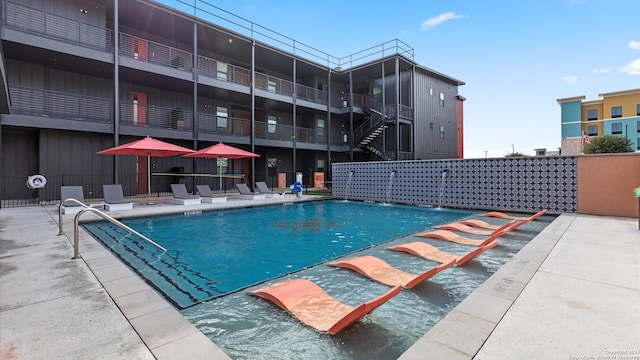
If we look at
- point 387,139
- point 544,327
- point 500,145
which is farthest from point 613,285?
point 500,145

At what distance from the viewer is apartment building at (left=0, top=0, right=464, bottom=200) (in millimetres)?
12203

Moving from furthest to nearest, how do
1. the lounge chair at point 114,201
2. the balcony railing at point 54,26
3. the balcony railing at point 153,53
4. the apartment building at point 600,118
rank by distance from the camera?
the apartment building at point 600,118, the balcony railing at point 153,53, the balcony railing at point 54,26, the lounge chair at point 114,201

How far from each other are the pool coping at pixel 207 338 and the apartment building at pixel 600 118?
44418mm

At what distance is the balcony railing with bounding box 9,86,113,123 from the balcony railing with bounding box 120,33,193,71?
2934mm

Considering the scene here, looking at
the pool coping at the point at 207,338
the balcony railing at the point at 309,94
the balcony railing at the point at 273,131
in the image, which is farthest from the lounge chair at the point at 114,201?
the balcony railing at the point at 309,94

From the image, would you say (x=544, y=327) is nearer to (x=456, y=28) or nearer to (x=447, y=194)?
(x=447, y=194)

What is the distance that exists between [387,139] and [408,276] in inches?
790

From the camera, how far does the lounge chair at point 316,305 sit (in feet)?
8.40

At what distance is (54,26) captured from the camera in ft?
41.4

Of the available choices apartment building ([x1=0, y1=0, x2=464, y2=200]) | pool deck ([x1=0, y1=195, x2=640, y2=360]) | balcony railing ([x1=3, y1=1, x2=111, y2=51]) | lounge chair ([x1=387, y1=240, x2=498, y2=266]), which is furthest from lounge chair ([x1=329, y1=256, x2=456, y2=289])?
balcony railing ([x1=3, y1=1, x2=111, y2=51])

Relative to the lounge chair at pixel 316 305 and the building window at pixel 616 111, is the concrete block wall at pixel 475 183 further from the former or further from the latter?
the building window at pixel 616 111

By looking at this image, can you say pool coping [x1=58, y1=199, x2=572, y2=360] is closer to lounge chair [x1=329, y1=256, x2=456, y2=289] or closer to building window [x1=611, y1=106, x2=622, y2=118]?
lounge chair [x1=329, y1=256, x2=456, y2=289]

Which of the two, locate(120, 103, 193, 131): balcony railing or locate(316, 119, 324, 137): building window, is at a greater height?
locate(316, 119, 324, 137): building window

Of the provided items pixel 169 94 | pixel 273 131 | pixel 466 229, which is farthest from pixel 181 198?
pixel 466 229
